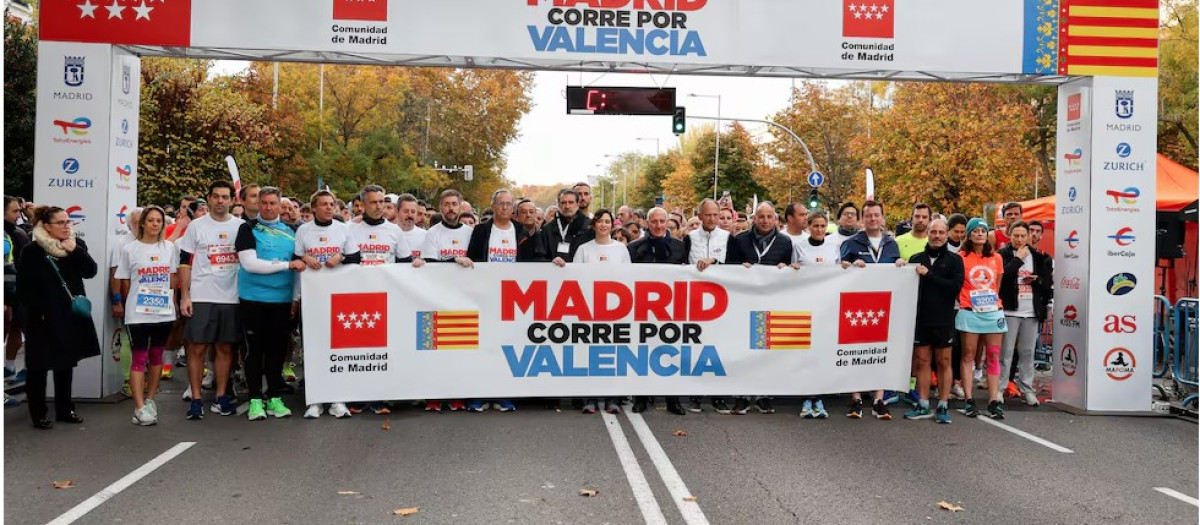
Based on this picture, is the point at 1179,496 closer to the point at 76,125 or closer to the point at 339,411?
the point at 339,411

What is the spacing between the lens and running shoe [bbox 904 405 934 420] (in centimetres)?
891

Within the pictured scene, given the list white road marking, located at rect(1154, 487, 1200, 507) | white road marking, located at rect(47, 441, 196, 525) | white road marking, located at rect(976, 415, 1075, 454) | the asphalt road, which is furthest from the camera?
white road marking, located at rect(976, 415, 1075, 454)

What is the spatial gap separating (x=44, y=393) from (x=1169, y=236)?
13.9 metres

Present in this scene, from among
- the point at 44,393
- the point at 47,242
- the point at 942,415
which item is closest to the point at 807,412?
the point at 942,415

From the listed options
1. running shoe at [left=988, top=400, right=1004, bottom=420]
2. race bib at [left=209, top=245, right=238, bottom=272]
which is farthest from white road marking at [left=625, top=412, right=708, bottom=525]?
race bib at [left=209, top=245, right=238, bottom=272]

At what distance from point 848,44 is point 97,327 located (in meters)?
7.71

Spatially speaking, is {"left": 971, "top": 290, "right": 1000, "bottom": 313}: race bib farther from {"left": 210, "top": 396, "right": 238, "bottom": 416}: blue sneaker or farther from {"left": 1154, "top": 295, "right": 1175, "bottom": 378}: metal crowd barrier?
{"left": 210, "top": 396, "right": 238, "bottom": 416}: blue sneaker

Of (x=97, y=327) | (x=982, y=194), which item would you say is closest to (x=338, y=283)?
(x=97, y=327)

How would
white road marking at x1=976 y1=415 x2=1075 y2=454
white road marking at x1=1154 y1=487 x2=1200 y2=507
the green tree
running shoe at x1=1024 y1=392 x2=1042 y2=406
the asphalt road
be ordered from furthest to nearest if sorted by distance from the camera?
1. the green tree
2. running shoe at x1=1024 y1=392 x2=1042 y2=406
3. white road marking at x1=976 y1=415 x2=1075 y2=454
4. white road marking at x1=1154 y1=487 x2=1200 y2=507
5. the asphalt road

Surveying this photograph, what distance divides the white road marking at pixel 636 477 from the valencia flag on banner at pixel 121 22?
542cm

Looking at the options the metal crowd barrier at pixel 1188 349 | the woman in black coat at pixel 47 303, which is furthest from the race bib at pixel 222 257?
the metal crowd barrier at pixel 1188 349

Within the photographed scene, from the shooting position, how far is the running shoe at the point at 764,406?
910cm

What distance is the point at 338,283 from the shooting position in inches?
348

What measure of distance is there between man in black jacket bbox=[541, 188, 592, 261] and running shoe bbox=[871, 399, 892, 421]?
10.2 ft
